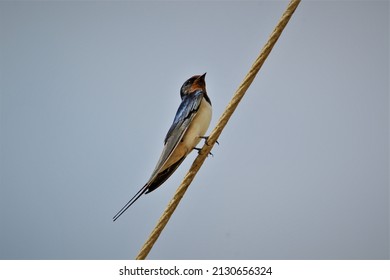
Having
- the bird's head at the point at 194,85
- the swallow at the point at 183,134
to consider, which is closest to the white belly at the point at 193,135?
the swallow at the point at 183,134

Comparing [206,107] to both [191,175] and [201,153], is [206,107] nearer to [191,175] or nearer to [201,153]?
[201,153]

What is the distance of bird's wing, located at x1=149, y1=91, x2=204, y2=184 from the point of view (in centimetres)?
281

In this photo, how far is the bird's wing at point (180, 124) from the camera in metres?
2.81

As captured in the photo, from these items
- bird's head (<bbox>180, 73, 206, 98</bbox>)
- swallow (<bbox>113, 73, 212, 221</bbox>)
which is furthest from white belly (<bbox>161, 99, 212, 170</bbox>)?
bird's head (<bbox>180, 73, 206, 98</bbox>)

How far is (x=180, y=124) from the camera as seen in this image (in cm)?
304

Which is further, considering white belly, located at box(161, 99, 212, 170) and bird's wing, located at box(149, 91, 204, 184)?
white belly, located at box(161, 99, 212, 170)

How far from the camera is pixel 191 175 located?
216 centimetres

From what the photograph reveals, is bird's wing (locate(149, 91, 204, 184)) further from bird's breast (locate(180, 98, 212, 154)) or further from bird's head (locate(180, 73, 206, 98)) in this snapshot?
bird's head (locate(180, 73, 206, 98))

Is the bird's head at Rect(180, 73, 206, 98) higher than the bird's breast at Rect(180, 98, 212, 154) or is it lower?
higher

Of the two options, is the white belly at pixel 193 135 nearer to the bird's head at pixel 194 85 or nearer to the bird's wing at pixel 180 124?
the bird's wing at pixel 180 124

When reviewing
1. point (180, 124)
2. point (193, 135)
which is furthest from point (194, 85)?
point (193, 135)

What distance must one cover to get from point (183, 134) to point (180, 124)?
13cm
